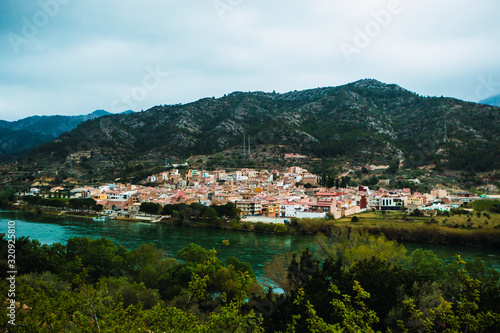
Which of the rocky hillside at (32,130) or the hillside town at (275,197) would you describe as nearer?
the hillside town at (275,197)

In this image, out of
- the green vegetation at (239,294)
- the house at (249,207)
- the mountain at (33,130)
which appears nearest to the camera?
the green vegetation at (239,294)

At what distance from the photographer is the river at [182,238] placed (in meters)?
16.2

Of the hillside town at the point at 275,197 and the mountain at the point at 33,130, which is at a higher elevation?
the mountain at the point at 33,130

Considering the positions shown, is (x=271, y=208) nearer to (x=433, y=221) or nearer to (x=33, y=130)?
(x=433, y=221)

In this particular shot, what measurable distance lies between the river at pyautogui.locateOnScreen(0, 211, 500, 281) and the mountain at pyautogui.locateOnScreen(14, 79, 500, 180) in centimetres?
2408

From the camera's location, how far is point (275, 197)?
29.4 metres

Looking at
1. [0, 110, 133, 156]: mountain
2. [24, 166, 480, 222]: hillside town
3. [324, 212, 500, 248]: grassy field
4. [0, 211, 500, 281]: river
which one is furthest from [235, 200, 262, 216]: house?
[0, 110, 133, 156]: mountain

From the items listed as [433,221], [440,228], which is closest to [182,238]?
[440,228]

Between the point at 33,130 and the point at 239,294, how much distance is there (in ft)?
373

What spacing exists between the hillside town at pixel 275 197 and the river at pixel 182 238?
424cm

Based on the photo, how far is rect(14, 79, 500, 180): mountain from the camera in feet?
150

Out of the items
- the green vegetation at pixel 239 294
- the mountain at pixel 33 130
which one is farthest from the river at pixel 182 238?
the mountain at pixel 33 130

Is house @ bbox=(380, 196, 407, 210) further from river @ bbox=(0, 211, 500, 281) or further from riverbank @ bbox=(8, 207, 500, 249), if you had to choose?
river @ bbox=(0, 211, 500, 281)

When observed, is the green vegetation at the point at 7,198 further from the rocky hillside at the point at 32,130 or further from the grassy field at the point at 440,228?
the rocky hillside at the point at 32,130
